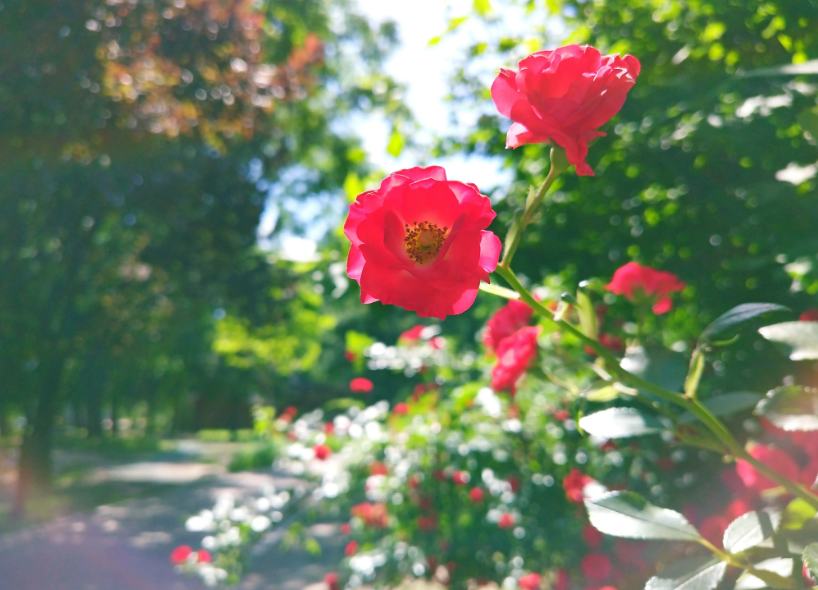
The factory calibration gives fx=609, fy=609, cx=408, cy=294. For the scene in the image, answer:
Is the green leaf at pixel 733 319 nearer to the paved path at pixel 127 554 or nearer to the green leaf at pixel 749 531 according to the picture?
the green leaf at pixel 749 531

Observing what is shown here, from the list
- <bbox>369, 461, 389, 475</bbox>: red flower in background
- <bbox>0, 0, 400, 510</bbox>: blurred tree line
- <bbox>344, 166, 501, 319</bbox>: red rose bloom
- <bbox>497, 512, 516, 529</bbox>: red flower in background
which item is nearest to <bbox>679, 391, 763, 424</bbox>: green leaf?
<bbox>344, 166, 501, 319</bbox>: red rose bloom

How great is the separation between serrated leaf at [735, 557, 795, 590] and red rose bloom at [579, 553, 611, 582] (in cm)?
135

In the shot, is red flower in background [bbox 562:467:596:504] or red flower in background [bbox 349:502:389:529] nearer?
red flower in background [bbox 562:467:596:504]

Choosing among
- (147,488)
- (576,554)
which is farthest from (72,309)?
(576,554)

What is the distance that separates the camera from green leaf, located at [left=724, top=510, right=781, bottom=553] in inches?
32.5

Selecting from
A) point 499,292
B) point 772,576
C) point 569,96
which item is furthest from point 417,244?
point 772,576

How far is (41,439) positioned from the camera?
9.38m

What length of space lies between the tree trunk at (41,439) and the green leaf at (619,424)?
9.76m

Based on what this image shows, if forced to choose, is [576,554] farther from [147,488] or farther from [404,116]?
[147,488]

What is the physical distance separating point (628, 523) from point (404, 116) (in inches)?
79.3

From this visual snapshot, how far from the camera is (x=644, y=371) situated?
93cm

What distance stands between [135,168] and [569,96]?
819 centimetres

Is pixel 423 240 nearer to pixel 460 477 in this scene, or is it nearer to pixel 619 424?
pixel 619 424

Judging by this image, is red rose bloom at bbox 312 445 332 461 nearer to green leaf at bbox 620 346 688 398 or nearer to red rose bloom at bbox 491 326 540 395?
red rose bloom at bbox 491 326 540 395
